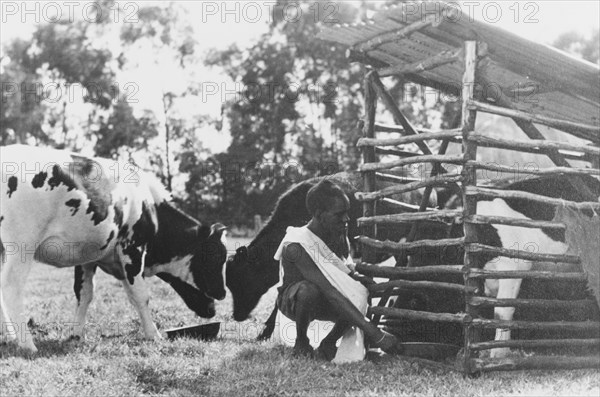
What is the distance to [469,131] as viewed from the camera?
568 centimetres

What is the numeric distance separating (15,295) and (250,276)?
3212mm

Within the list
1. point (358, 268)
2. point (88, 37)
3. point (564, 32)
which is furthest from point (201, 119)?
point (358, 268)

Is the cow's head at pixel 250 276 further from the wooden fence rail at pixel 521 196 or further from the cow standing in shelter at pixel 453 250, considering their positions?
the wooden fence rail at pixel 521 196

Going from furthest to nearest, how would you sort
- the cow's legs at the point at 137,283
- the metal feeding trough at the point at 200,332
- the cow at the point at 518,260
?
the cow's legs at the point at 137,283 < the metal feeding trough at the point at 200,332 < the cow at the point at 518,260

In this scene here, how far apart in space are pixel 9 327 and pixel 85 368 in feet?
5.22

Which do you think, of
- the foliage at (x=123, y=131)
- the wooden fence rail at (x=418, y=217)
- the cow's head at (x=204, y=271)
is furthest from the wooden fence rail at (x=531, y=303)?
the foliage at (x=123, y=131)

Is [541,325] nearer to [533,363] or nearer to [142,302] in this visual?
[533,363]

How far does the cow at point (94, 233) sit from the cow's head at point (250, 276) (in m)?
0.19

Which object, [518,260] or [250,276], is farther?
[250,276]

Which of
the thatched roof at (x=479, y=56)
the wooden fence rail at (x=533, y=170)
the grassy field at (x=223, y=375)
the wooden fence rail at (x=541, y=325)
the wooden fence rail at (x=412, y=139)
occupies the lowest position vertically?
the grassy field at (x=223, y=375)

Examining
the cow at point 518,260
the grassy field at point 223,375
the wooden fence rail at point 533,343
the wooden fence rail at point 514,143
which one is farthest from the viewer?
the cow at point 518,260

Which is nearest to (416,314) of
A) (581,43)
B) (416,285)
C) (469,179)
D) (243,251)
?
(416,285)

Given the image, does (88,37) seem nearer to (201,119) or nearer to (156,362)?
(201,119)

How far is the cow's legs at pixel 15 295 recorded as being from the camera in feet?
21.7
